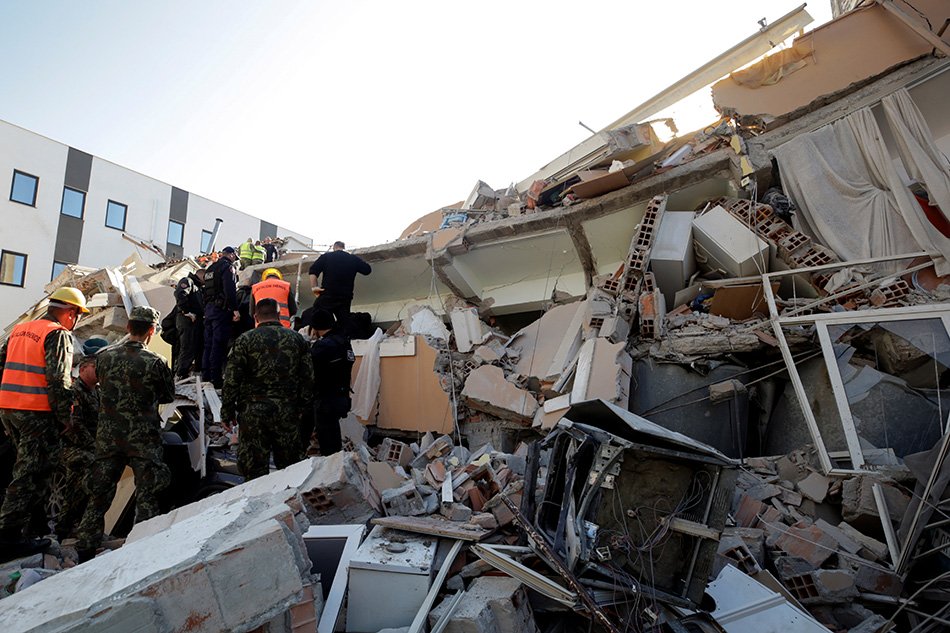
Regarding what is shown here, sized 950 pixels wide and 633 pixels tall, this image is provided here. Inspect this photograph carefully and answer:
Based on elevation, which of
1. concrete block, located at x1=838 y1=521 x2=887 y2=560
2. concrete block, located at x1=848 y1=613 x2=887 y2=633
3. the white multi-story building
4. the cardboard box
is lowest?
concrete block, located at x1=848 y1=613 x2=887 y2=633

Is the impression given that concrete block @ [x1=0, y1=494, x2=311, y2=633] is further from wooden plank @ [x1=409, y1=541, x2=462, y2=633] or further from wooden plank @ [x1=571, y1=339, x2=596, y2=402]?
wooden plank @ [x1=571, y1=339, x2=596, y2=402]

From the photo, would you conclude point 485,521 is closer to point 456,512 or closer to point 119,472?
point 456,512

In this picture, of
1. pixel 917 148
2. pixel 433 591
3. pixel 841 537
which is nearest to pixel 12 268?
pixel 433 591

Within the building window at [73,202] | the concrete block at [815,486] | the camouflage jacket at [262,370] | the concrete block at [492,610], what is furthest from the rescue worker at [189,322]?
the building window at [73,202]

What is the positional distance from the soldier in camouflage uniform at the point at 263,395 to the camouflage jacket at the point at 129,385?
1.60 feet

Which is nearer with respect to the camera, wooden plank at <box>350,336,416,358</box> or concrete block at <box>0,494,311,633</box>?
concrete block at <box>0,494,311,633</box>

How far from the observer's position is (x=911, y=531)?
3.30m

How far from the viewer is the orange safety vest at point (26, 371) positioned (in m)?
3.79

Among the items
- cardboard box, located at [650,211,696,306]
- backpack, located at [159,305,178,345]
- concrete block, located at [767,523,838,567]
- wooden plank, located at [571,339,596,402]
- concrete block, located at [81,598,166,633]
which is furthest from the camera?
backpack, located at [159,305,178,345]

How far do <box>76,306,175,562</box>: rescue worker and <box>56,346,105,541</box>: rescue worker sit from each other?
Answer: 20 cm

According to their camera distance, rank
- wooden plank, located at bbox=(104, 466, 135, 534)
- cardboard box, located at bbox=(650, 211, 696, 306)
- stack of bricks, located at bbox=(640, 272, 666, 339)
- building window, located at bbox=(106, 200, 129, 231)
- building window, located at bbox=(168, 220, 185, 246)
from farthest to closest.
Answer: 1. building window, located at bbox=(168, 220, 185, 246)
2. building window, located at bbox=(106, 200, 129, 231)
3. cardboard box, located at bbox=(650, 211, 696, 306)
4. stack of bricks, located at bbox=(640, 272, 666, 339)
5. wooden plank, located at bbox=(104, 466, 135, 534)

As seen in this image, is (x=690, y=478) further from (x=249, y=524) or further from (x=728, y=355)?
(x=728, y=355)

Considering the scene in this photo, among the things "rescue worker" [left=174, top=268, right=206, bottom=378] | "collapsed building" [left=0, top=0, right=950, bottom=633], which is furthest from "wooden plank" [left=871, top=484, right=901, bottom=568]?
"rescue worker" [left=174, top=268, right=206, bottom=378]

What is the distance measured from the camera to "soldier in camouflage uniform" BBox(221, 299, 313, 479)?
13.0ft
